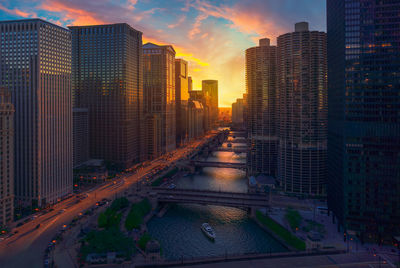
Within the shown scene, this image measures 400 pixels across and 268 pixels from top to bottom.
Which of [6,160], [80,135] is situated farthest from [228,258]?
[80,135]

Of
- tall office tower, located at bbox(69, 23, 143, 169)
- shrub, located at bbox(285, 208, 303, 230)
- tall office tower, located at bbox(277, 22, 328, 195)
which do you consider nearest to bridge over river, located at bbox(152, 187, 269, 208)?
shrub, located at bbox(285, 208, 303, 230)

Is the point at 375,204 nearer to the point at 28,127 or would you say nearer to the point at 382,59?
the point at 382,59

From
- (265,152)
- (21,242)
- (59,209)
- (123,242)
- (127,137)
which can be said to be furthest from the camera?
(127,137)

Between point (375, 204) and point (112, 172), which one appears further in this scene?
point (112, 172)

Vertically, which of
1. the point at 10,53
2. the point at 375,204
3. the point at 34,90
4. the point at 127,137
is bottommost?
the point at 375,204

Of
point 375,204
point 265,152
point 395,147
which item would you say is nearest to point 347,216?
point 375,204

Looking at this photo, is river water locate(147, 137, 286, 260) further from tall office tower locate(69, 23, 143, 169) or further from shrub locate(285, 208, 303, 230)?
tall office tower locate(69, 23, 143, 169)

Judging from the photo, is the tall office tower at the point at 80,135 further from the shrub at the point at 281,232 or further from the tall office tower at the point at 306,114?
the tall office tower at the point at 306,114
